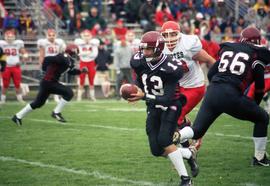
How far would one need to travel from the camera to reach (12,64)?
57.4 ft

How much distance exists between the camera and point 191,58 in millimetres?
8469

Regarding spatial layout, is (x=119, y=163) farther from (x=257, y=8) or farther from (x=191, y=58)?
(x=257, y=8)

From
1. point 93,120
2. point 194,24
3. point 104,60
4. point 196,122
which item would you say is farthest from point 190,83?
point 194,24

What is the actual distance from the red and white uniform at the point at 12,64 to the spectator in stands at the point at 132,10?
578 centimetres

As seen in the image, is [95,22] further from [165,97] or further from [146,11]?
[165,97]

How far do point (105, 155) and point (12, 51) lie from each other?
960 centimetres

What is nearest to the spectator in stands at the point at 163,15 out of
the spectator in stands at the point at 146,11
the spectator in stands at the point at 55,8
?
the spectator in stands at the point at 146,11

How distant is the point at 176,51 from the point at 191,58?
213mm

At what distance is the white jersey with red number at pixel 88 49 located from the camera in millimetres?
18719

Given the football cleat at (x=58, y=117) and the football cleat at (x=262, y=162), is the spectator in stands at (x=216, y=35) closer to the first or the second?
the football cleat at (x=58, y=117)

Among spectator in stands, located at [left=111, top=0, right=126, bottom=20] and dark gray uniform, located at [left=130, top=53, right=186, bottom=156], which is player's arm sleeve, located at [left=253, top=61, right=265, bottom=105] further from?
spectator in stands, located at [left=111, top=0, right=126, bottom=20]

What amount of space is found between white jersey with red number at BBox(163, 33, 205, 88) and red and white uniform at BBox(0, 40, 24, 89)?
31.1 feet

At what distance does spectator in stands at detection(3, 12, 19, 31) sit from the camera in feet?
66.0

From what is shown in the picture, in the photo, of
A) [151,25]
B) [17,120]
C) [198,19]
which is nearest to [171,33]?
[17,120]
